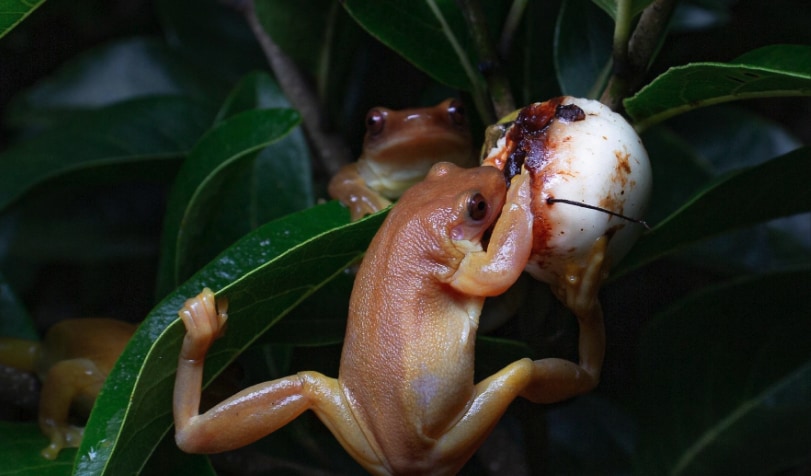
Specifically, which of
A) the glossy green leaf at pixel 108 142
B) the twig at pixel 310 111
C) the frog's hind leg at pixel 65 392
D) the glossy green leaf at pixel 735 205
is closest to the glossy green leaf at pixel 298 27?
the twig at pixel 310 111

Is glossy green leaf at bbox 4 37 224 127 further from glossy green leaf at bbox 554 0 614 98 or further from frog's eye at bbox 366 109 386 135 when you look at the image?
glossy green leaf at bbox 554 0 614 98

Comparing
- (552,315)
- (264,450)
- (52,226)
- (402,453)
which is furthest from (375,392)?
(52,226)

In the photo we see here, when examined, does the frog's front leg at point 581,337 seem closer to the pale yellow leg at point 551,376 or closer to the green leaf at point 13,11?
the pale yellow leg at point 551,376

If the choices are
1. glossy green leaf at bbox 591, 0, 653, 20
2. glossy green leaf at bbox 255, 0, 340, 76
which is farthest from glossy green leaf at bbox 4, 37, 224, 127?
glossy green leaf at bbox 591, 0, 653, 20

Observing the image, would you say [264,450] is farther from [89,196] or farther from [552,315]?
[89,196]

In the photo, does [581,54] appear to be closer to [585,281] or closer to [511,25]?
[511,25]

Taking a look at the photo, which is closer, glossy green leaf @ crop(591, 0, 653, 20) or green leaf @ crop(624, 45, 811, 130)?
green leaf @ crop(624, 45, 811, 130)
